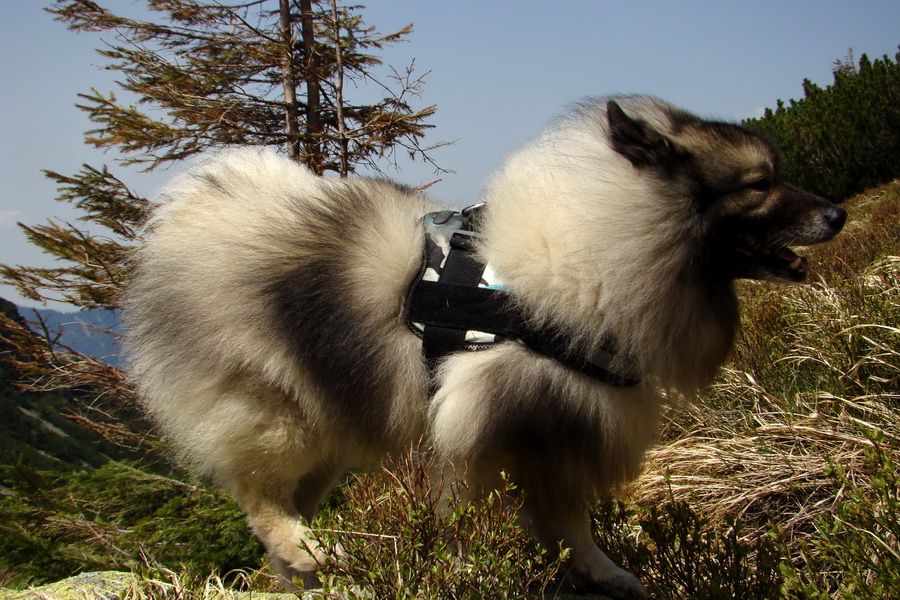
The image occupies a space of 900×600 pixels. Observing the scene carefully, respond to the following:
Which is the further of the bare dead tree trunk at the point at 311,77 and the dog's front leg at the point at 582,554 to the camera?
the bare dead tree trunk at the point at 311,77

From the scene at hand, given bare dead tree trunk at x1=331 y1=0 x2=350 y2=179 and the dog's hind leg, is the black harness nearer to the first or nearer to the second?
the dog's hind leg

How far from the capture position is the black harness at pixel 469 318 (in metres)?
2.24

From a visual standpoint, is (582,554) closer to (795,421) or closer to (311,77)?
(795,421)

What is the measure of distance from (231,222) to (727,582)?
7.96 feet

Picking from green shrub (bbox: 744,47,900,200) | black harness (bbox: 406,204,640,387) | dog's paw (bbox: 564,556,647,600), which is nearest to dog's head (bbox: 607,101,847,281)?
black harness (bbox: 406,204,640,387)

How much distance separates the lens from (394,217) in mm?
2654

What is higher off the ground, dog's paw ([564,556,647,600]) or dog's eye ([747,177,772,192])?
dog's eye ([747,177,772,192])

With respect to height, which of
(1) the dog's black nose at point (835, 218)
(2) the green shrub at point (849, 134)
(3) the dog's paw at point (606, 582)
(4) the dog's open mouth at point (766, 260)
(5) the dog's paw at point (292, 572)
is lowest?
(5) the dog's paw at point (292, 572)

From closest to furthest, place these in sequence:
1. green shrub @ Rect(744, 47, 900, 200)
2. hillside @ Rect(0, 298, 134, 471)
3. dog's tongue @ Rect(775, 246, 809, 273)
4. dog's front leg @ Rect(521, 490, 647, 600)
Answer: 1. dog's tongue @ Rect(775, 246, 809, 273)
2. dog's front leg @ Rect(521, 490, 647, 600)
3. green shrub @ Rect(744, 47, 900, 200)
4. hillside @ Rect(0, 298, 134, 471)

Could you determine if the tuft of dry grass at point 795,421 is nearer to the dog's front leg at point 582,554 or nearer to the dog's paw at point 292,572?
the dog's front leg at point 582,554

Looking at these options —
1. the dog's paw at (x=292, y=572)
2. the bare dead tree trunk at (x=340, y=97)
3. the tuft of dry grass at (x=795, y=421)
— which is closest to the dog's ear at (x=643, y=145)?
the tuft of dry grass at (x=795, y=421)

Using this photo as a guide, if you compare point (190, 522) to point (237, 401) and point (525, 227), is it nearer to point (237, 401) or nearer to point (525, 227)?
point (237, 401)

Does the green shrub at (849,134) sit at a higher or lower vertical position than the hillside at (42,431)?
higher

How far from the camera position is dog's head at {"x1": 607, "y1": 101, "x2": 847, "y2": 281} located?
2219 millimetres
